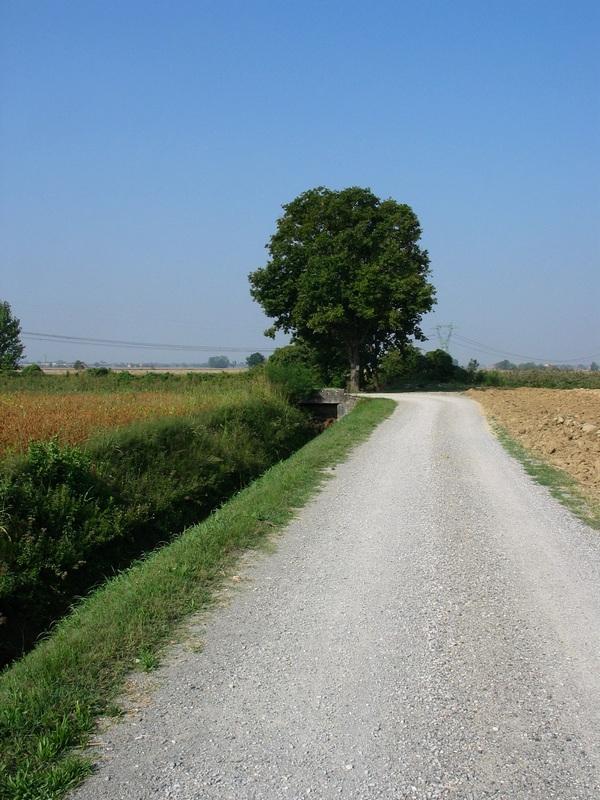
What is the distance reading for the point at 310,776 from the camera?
11.3 ft

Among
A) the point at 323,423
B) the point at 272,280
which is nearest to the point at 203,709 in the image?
the point at 323,423

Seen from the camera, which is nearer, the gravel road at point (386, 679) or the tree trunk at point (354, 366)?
the gravel road at point (386, 679)

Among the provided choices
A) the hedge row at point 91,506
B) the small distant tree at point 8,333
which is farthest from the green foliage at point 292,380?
the small distant tree at point 8,333

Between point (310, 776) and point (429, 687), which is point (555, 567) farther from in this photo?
point (310, 776)

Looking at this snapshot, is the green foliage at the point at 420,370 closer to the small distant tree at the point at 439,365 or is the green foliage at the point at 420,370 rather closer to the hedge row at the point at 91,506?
the small distant tree at the point at 439,365

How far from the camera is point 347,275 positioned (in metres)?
39.9

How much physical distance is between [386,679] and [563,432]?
43.5ft

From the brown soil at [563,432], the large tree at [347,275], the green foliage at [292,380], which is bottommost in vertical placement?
the brown soil at [563,432]

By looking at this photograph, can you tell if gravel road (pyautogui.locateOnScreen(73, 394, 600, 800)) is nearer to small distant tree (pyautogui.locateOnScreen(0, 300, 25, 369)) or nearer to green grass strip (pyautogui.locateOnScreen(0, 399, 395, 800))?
green grass strip (pyautogui.locateOnScreen(0, 399, 395, 800))

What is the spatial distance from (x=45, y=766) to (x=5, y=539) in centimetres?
564

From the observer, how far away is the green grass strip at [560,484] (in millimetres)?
9328

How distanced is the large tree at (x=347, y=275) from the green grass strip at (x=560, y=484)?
2335cm

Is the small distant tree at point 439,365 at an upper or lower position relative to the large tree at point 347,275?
lower

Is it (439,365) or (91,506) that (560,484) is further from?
(439,365)
